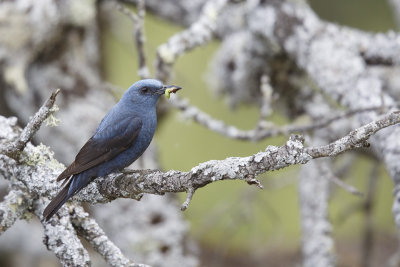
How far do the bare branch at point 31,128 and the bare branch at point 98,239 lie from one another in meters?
0.39

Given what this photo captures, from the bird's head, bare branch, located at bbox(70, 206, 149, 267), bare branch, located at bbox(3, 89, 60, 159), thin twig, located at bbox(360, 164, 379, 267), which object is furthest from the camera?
thin twig, located at bbox(360, 164, 379, 267)

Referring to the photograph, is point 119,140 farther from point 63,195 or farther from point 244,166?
point 244,166

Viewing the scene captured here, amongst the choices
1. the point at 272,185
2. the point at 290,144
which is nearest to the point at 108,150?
the point at 290,144

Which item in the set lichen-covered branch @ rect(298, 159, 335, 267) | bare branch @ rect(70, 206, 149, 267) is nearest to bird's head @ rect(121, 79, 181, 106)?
bare branch @ rect(70, 206, 149, 267)

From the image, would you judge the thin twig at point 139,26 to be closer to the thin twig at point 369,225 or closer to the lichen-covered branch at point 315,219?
the lichen-covered branch at point 315,219

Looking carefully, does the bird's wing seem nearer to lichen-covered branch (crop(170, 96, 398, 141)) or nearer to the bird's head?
the bird's head

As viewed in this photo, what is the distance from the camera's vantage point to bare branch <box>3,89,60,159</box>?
6.84 ft

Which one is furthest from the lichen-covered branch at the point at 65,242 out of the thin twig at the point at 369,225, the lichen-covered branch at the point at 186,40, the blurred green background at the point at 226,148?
the blurred green background at the point at 226,148

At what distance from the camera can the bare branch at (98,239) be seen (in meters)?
2.44

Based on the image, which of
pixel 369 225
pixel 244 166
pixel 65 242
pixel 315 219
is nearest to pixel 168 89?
pixel 65 242

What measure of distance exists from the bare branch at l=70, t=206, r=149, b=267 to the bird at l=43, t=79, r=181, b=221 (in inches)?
5.9

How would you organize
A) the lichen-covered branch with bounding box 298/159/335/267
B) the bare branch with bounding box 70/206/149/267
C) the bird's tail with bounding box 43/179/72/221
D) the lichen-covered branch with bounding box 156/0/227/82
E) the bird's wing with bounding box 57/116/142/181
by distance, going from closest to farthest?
the bird's tail with bounding box 43/179/72/221, the bare branch with bounding box 70/206/149/267, the bird's wing with bounding box 57/116/142/181, the lichen-covered branch with bounding box 298/159/335/267, the lichen-covered branch with bounding box 156/0/227/82

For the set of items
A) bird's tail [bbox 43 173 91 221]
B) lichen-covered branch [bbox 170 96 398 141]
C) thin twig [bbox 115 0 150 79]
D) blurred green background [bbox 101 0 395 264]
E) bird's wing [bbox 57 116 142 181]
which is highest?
blurred green background [bbox 101 0 395 264]

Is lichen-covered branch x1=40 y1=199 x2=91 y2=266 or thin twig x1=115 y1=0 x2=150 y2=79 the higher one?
thin twig x1=115 y1=0 x2=150 y2=79
